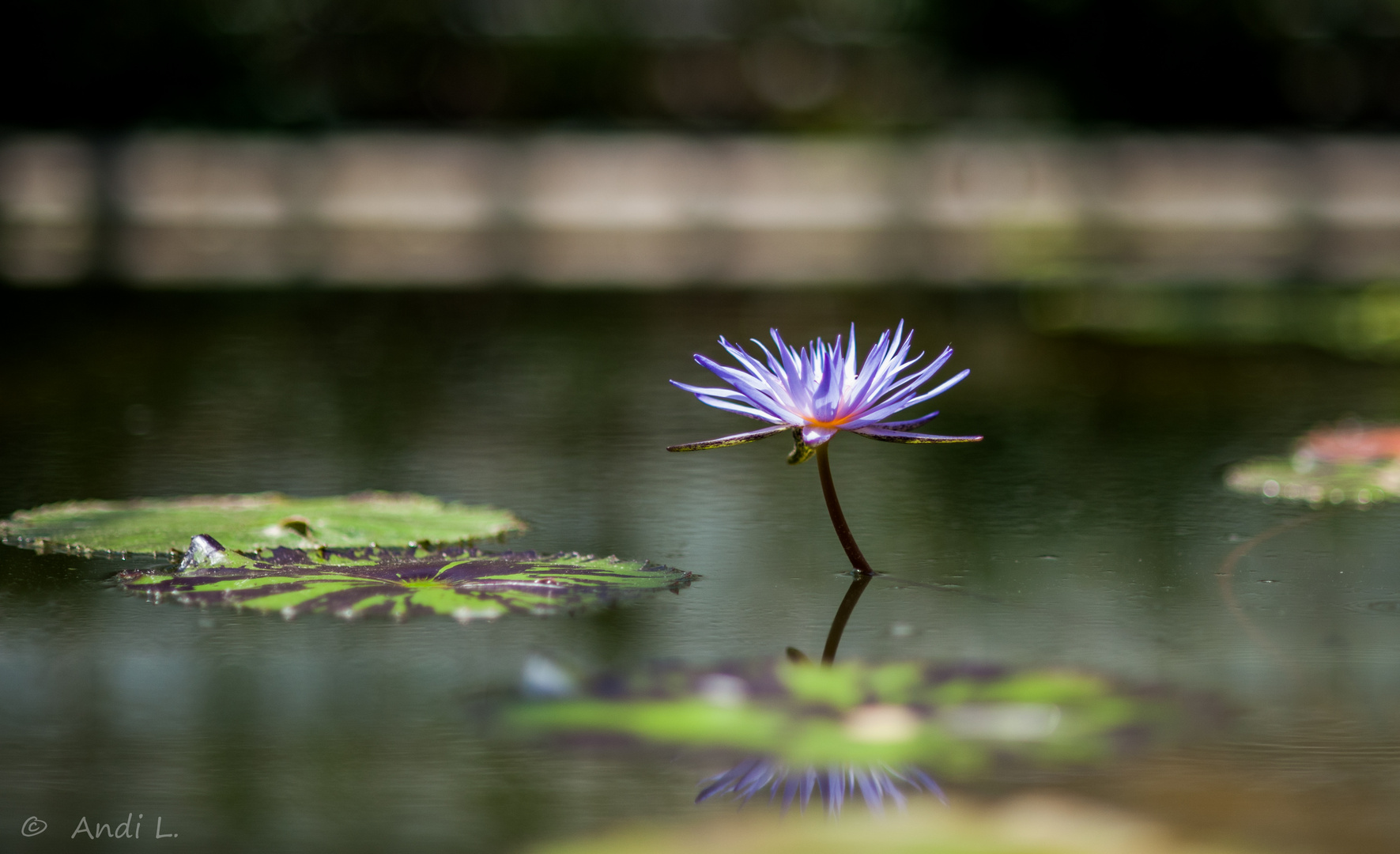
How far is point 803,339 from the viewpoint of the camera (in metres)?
5.21

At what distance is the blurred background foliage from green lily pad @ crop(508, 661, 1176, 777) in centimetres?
964

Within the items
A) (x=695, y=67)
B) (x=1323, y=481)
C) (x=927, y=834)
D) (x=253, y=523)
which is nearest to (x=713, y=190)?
(x=695, y=67)

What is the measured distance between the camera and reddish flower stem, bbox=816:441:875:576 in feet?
6.78

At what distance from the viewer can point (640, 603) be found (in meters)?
2.18

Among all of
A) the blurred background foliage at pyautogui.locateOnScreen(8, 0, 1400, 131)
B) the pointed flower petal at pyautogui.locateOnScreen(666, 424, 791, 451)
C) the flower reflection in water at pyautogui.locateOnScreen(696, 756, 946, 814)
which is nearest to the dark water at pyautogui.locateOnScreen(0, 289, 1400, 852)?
the flower reflection in water at pyautogui.locateOnScreen(696, 756, 946, 814)

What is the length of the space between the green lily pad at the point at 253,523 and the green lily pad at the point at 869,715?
0.72m

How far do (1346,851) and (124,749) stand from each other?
98 centimetres

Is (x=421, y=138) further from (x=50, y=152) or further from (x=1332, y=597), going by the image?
(x=1332, y=597)

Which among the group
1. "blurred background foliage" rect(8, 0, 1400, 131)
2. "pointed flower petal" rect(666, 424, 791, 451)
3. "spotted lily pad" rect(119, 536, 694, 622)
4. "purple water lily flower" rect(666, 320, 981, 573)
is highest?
"blurred background foliage" rect(8, 0, 1400, 131)

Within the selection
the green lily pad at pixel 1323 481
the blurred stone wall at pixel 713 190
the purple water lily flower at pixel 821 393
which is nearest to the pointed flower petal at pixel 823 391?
the purple water lily flower at pixel 821 393

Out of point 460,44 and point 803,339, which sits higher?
point 460,44

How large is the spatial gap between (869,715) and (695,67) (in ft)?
34.4

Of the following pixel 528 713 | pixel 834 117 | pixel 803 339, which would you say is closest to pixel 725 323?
pixel 803 339

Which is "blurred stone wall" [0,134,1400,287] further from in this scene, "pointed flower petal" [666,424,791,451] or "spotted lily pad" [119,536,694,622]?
"pointed flower petal" [666,424,791,451]
